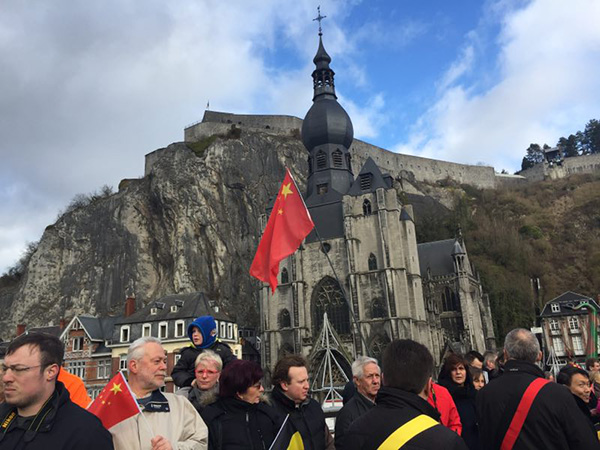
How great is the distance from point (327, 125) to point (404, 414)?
33699 mm

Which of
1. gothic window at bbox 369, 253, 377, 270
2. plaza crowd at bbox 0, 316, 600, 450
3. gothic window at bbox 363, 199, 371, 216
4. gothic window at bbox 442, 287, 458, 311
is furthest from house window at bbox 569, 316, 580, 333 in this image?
plaza crowd at bbox 0, 316, 600, 450

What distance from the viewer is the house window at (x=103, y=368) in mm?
28342

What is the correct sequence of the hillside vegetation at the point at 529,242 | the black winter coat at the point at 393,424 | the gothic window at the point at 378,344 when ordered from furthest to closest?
1. the hillside vegetation at the point at 529,242
2. the gothic window at the point at 378,344
3. the black winter coat at the point at 393,424

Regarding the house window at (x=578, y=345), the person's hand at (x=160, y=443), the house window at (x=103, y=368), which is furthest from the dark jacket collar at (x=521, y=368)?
the house window at (x=578, y=345)

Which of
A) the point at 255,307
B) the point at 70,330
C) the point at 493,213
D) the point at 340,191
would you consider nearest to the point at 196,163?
the point at 255,307

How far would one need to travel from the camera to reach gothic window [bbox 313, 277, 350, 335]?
96.7 ft

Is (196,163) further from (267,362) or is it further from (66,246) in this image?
(267,362)

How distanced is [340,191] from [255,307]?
45.8 ft

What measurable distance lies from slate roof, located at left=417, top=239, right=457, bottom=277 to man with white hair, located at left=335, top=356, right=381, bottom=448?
3472 cm

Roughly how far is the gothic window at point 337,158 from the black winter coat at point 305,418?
3133cm

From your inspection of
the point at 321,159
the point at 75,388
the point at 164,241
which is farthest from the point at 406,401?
the point at 164,241

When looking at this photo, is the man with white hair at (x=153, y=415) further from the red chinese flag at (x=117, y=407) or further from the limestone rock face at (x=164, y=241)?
the limestone rock face at (x=164, y=241)

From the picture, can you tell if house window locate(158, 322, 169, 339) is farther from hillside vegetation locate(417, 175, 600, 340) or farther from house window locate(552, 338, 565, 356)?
house window locate(552, 338, 565, 356)

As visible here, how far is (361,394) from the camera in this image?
4.57m
